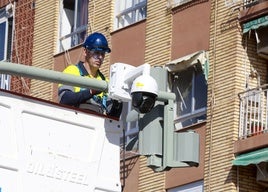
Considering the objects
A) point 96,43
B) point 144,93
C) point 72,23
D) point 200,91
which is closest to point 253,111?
point 200,91

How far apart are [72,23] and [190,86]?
6929 millimetres

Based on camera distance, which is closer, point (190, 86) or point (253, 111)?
point (253, 111)

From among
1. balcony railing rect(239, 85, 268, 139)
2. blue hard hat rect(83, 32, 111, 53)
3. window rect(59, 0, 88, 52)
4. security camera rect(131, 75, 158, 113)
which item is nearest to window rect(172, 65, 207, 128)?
balcony railing rect(239, 85, 268, 139)

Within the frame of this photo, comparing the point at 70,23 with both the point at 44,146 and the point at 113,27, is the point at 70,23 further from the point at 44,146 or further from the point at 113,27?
the point at 44,146

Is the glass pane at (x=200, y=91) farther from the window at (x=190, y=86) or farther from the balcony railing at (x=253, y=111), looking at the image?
the balcony railing at (x=253, y=111)

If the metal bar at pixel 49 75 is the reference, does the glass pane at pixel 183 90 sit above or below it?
above

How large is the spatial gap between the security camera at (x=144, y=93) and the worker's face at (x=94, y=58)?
8.88ft

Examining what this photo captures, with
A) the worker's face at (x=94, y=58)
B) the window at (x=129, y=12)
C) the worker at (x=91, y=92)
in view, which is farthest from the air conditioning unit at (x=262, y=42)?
the worker's face at (x=94, y=58)

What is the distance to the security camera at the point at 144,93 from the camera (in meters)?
14.4

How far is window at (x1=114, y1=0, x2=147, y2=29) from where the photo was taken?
34.3 m

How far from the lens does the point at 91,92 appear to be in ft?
53.8

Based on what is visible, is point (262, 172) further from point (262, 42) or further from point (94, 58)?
point (94, 58)

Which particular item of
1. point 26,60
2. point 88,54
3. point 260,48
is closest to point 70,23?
point 26,60

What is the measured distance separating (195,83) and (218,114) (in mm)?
1590
